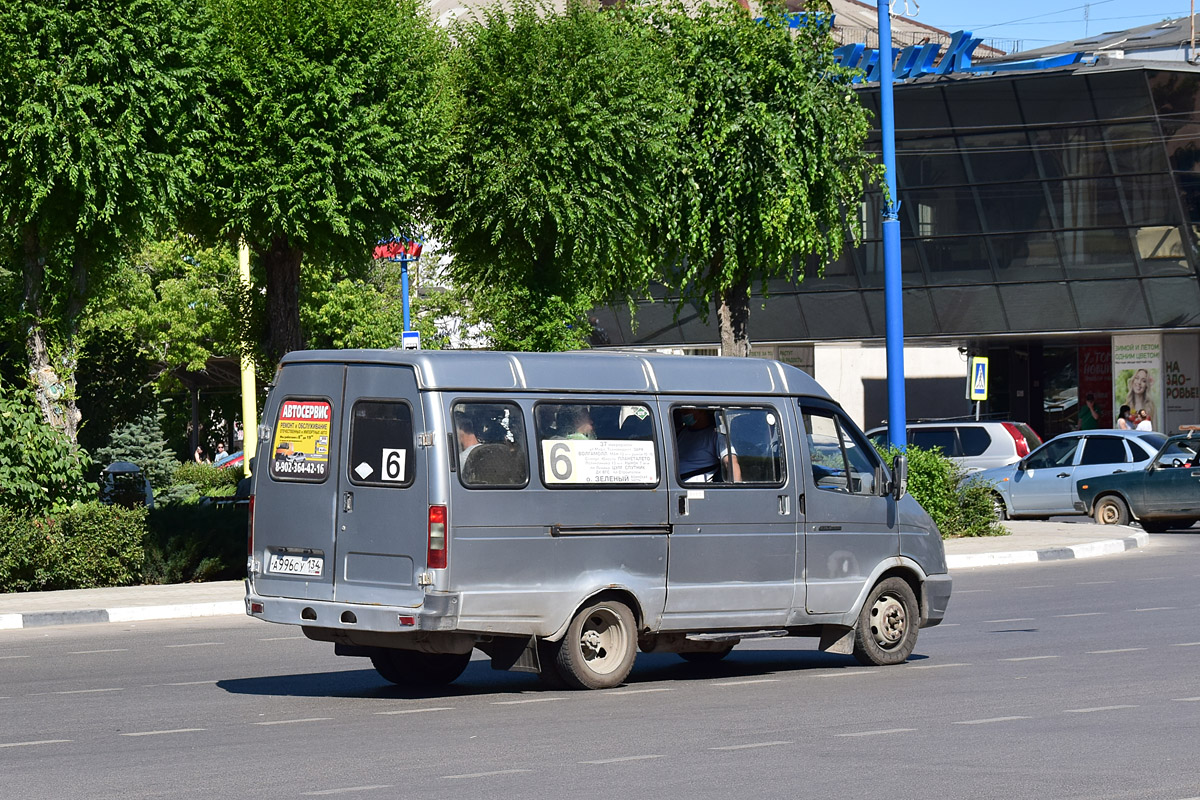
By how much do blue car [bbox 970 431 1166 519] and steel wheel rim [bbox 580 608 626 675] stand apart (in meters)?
19.4

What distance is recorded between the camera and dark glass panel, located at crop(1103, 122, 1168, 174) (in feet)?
144

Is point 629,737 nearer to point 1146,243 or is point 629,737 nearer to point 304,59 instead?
point 304,59

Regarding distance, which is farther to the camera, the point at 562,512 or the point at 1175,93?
the point at 1175,93

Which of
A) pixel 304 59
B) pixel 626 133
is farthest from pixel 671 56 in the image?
pixel 304 59

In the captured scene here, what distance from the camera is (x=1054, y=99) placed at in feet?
147

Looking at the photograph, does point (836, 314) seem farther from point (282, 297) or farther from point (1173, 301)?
point (282, 297)

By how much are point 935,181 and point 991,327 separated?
448 cm

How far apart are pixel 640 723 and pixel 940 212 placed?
3947 centimetres

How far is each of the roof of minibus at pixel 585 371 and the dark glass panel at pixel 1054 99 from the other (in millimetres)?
34108

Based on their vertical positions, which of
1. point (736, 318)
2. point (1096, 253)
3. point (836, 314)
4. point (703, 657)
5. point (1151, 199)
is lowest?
point (703, 657)

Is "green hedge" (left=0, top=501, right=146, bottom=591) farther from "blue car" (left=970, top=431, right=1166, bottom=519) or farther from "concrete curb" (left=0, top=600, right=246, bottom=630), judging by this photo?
"blue car" (left=970, top=431, right=1166, bottom=519)

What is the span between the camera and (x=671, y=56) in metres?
26.6

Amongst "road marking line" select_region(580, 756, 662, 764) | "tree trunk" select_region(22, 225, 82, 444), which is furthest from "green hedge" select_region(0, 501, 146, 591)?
"road marking line" select_region(580, 756, 662, 764)

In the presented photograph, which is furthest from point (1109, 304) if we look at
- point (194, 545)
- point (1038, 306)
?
point (194, 545)
